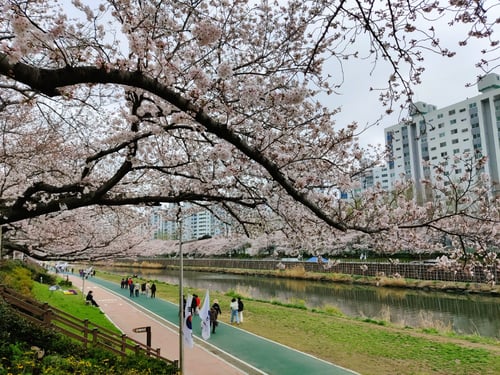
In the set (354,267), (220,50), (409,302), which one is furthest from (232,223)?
(354,267)

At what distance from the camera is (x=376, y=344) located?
38.7ft

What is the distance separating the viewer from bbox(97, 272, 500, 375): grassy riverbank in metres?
9.69

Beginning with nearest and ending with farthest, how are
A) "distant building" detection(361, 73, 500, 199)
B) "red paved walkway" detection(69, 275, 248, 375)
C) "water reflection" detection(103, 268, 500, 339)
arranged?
"red paved walkway" detection(69, 275, 248, 375) → "water reflection" detection(103, 268, 500, 339) → "distant building" detection(361, 73, 500, 199)

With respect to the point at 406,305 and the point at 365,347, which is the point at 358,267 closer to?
the point at 406,305

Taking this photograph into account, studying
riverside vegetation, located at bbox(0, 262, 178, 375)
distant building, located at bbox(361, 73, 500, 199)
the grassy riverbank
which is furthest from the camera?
distant building, located at bbox(361, 73, 500, 199)

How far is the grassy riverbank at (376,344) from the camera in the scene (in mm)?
9688

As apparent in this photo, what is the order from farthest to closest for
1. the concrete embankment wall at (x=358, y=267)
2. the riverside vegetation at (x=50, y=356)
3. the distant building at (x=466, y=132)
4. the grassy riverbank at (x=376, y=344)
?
1. the distant building at (x=466, y=132)
2. the concrete embankment wall at (x=358, y=267)
3. the grassy riverbank at (x=376, y=344)
4. the riverside vegetation at (x=50, y=356)

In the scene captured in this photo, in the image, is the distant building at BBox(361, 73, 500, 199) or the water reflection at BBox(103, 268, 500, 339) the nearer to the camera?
the water reflection at BBox(103, 268, 500, 339)

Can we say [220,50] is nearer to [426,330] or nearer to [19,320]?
[19,320]

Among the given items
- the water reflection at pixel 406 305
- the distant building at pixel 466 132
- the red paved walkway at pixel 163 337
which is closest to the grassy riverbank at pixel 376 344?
the red paved walkway at pixel 163 337

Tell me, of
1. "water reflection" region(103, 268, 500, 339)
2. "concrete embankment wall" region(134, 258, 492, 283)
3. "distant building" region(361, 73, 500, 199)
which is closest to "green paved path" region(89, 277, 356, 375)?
"concrete embankment wall" region(134, 258, 492, 283)

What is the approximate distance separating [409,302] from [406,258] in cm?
1370

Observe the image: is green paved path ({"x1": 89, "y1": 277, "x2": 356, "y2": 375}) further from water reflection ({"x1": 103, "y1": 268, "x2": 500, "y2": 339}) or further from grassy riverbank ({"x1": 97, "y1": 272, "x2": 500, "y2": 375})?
water reflection ({"x1": 103, "y1": 268, "x2": 500, "y2": 339})

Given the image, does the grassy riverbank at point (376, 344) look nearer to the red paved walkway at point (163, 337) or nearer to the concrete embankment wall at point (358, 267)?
the concrete embankment wall at point (358, 267)
